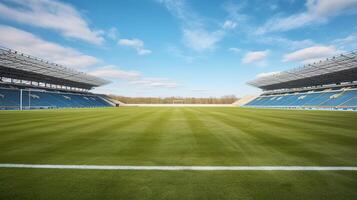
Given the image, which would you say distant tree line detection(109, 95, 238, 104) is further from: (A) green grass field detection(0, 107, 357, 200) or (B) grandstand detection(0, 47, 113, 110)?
(A) green grass field detection(0, 107, 357, 200)

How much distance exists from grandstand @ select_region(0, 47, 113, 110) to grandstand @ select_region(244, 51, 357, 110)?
2123 inches

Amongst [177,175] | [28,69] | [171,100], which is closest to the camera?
[177,175]

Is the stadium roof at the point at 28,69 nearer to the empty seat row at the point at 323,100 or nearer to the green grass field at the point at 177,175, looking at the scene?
the green grass field at the point at 177,175

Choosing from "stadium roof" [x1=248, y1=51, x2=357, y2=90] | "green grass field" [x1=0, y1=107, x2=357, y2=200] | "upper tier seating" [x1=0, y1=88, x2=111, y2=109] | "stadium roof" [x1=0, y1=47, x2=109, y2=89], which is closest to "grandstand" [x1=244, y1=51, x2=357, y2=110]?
"stadium roof" [x1=248, y1=51, x2=357, y2=90]

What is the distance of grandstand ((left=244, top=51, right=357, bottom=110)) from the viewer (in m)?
39.5

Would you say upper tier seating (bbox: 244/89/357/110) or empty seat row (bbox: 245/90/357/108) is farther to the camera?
empty seat row (bbox: 245/90/357/108)

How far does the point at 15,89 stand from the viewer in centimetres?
4875

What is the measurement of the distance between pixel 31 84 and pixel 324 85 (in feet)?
254

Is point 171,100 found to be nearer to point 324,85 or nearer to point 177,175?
point 324,85

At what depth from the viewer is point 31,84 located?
53.9 m

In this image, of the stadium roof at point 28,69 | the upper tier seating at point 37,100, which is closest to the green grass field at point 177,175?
the stadium roof at point 28,69

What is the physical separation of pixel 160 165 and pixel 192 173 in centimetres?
94

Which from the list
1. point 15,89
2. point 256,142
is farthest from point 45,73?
point 256,142

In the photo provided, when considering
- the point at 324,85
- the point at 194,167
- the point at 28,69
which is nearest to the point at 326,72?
the point at 324,85
